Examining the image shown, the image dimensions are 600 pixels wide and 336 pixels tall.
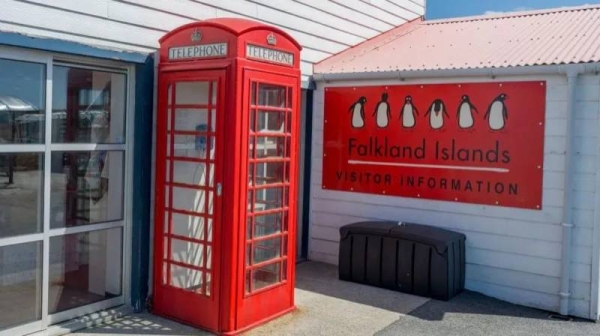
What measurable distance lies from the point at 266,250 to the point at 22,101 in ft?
7.87

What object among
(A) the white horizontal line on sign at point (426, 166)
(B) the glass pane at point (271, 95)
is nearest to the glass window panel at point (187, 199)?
(B) the glass pane at point (271, 95)

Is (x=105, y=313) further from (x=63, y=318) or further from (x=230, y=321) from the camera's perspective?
(x=230, y=321)

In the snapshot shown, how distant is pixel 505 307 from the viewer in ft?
21.0

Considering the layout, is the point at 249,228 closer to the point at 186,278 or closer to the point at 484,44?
the point at 186,278

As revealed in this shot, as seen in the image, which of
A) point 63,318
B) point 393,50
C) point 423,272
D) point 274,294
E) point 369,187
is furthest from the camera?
point 393,50

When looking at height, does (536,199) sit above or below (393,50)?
below

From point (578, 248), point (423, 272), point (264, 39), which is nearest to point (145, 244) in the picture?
point (264, 39)

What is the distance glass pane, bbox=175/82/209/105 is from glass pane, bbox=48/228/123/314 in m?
1.34

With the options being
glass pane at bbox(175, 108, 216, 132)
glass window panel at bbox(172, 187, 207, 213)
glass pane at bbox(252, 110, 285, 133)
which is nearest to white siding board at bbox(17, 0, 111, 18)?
glass pane at bbox(175, 108, 216, 132)

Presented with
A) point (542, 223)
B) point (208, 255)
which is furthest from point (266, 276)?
point (542, 223)

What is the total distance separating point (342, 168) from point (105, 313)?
3.50 m

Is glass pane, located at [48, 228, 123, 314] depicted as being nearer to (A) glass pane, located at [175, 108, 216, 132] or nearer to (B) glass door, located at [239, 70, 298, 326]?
(A) glass pane, located at [175, 108, 216, 132]

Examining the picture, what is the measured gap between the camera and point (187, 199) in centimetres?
567

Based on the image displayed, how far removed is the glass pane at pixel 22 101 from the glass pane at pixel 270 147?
1799 mm
